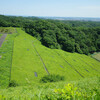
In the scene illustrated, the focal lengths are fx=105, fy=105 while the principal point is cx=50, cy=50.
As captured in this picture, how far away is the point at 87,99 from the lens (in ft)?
15.3

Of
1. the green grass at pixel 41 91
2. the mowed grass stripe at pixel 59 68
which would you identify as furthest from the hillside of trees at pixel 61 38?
the green grass at pixel 41 91

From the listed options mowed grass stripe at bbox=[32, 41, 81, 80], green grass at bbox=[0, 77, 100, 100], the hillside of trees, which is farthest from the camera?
the hillside of trees

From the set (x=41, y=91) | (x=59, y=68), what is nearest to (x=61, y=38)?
(x=59, y=68)

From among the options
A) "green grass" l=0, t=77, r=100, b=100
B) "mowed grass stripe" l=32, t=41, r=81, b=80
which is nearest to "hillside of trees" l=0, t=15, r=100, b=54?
"mowed grass stripe" l=32, t=41, r=81, b=80

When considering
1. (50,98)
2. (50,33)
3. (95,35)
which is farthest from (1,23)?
(50,98)

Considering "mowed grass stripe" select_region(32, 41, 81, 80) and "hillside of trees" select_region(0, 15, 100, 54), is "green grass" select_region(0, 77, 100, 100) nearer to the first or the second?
"mowed grass stripe" select_region(32, 41, 81, 80)

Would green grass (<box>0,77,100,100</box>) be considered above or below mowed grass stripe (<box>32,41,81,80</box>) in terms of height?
above

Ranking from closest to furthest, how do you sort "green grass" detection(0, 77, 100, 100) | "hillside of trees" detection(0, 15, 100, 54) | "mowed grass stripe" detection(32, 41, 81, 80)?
"green grass" detection(0, 77, 100, 100), "mowed grass stripe" detection(32, 41, 81, 80), "hillside of trees" detection(0, 15, 100, 54)

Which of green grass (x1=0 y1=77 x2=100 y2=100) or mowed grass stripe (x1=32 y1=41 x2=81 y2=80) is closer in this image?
green grass (x1=0 y1=77 x2=100 y2=100)

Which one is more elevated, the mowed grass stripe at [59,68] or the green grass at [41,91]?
the green grass at [41,91]

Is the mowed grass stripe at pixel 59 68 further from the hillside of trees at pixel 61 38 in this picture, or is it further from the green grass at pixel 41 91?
the green grass at pixel 41 91

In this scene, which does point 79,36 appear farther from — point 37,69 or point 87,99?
point 87,99

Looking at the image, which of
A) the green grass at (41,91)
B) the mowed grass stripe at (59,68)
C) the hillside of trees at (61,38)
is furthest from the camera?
the hillside of trees at (61,38)

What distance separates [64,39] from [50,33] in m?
10.9
